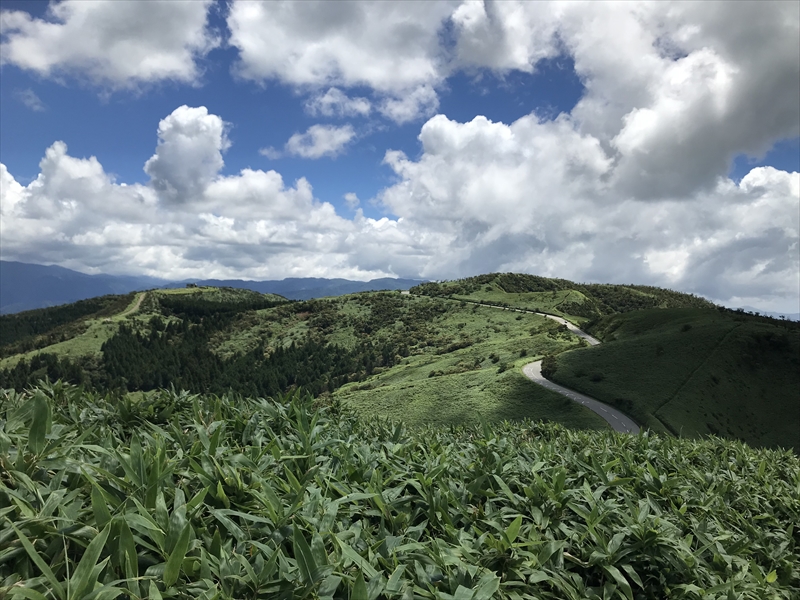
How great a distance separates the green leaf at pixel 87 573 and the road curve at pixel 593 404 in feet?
151

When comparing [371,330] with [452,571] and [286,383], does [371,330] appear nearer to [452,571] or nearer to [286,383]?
[286,383]

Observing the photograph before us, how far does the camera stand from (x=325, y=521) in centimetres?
278

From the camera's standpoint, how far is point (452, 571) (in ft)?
8.61

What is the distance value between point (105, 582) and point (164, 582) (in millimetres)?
255

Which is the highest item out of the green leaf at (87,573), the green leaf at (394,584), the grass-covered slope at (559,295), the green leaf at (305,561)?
the grass-covered slope at (559,295)

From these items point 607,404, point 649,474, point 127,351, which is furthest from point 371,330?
point 649,474

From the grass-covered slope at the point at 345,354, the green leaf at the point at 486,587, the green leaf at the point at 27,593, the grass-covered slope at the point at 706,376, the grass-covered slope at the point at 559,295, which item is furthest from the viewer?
the grass-covered slope at the point at 559,295

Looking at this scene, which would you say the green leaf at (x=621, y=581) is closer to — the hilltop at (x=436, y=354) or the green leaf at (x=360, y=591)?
the green leaf at (x=360, y=591)

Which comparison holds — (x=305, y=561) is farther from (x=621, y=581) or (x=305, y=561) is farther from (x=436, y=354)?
(x=436, y=354)

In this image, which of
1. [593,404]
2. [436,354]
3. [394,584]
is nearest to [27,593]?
[394,584]

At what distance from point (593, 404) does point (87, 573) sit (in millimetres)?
60013

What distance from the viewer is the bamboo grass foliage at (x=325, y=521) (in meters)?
2.18

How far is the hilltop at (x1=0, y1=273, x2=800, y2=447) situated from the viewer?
178 feet

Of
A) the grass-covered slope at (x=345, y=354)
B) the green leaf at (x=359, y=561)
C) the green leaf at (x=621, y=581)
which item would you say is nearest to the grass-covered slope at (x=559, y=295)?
the grass-covered slope at (x=345, y=354)
